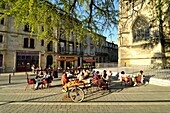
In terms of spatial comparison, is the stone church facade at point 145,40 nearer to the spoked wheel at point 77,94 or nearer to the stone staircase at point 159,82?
the stone staircase at point 159,82

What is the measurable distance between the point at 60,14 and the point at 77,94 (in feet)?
15.0

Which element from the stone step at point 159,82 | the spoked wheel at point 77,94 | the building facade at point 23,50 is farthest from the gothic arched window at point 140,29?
the spoked wheel at point 77,94

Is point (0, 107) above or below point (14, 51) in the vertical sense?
below

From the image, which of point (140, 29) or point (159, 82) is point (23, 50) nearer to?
point (140, 29)

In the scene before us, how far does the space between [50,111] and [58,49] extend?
3410 centimetres

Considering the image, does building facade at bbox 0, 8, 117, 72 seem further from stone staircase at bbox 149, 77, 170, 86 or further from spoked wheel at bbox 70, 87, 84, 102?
spoked wheel at bbox 70, 87, 84, 102

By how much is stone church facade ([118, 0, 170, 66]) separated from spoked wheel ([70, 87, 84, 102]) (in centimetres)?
1531

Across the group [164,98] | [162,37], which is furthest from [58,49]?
[164,98]

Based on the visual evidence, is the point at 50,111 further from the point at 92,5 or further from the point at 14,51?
the point at 14,51

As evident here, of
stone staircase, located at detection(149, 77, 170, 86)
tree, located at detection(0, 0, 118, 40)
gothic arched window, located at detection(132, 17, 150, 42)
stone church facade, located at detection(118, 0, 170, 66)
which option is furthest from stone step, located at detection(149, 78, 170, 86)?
gothic arched window, located at detection(132, 17, 150, 42)

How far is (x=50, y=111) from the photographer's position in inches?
277

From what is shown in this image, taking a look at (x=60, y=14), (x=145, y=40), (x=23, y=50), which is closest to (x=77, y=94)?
(x=60, y=14)

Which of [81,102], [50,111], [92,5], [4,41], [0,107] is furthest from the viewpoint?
[4,41]

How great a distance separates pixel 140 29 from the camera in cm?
2997
